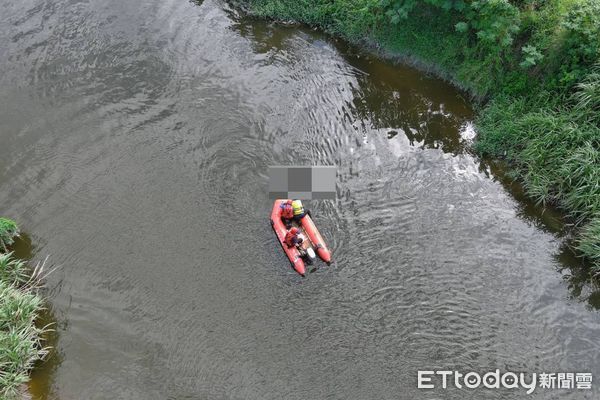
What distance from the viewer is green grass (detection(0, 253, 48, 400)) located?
898cm

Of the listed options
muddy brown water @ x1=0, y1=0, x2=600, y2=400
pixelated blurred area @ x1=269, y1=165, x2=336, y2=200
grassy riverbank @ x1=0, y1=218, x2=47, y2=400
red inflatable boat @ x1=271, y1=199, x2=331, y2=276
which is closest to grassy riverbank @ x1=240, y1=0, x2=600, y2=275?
muddy brown water @ x1=0, y1=0, x2=600, y2=400

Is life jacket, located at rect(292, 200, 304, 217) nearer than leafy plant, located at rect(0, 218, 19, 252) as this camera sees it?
No

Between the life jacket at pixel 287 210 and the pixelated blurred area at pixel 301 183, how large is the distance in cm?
78

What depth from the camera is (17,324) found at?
382 inches

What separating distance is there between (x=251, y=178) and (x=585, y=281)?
9021mm

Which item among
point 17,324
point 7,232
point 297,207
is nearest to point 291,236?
point 297,207

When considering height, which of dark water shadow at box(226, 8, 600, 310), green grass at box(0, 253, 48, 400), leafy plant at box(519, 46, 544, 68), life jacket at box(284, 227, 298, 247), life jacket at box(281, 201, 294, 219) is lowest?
green grass at box(0, 253, 48, 400)

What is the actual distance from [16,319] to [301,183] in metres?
7.35

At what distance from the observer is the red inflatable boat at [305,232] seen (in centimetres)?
1123

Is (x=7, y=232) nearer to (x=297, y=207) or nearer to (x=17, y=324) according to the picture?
(x=17, y=324)

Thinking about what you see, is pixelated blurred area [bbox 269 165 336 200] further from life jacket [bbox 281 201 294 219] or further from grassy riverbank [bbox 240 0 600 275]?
grassy riverbank [bbox 240 0 600 275]

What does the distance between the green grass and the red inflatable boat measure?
5557 millimetres

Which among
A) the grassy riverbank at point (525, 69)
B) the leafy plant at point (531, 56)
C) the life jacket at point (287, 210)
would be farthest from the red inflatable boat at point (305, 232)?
the leafy plant at point (531, 56)

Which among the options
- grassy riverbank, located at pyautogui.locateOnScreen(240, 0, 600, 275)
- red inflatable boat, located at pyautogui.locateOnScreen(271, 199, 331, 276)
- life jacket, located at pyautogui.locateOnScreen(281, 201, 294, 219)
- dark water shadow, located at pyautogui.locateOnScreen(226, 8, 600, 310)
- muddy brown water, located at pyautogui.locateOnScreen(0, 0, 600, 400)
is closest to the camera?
muddy brown water, located at pyautogui.locateOnScreen(0, 0, 600, 400)
